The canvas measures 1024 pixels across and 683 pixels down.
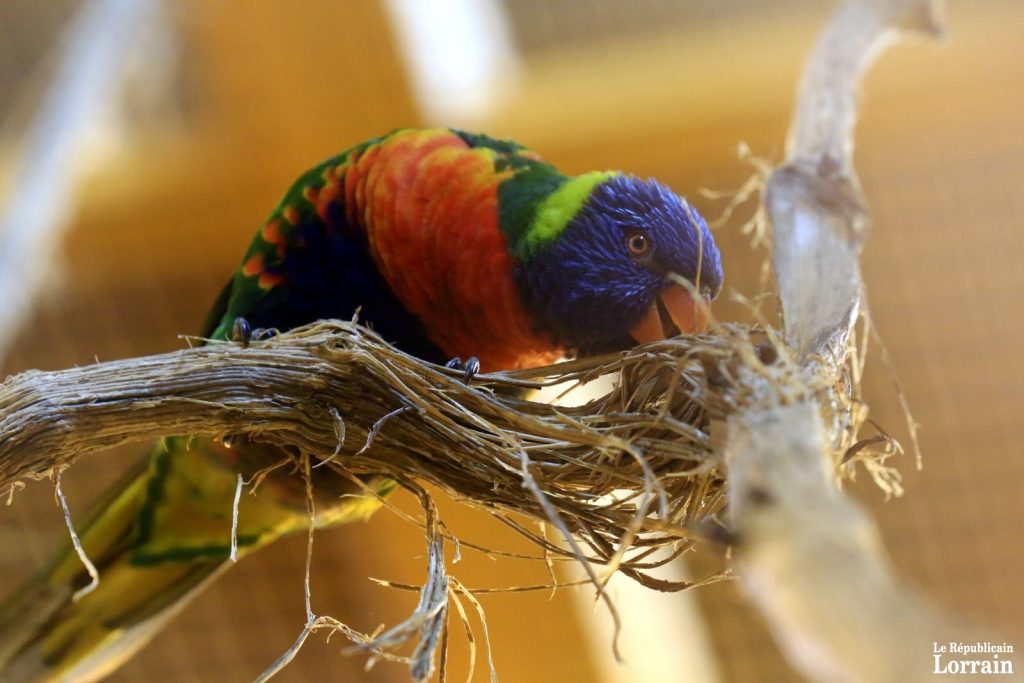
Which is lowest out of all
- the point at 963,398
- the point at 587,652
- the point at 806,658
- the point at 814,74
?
the point at 587,652

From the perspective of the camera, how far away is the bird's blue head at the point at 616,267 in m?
1.06

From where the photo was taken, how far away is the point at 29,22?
214 cm

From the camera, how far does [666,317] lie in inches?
42.3

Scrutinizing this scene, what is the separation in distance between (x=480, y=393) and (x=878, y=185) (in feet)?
5.52

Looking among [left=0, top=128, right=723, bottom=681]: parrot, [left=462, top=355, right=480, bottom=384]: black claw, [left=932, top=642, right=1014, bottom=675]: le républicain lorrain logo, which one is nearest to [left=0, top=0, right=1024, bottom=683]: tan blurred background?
[left=0, top=128, right=723, bottom=681]: parrot

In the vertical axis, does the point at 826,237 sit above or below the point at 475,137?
below

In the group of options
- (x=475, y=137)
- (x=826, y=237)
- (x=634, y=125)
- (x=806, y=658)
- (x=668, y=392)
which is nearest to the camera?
(x=806, y=658)

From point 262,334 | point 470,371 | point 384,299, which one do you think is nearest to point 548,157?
point 384,299

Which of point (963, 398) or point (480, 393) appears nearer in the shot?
point (480, 393)

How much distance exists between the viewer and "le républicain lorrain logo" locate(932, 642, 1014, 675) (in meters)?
0.43

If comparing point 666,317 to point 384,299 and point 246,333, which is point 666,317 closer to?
point 384,299

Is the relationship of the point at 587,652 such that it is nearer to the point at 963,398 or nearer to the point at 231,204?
the point at 963,398

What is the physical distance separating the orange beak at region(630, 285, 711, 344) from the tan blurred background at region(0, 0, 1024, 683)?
0.80 metres

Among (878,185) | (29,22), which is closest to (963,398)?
(878,185)
